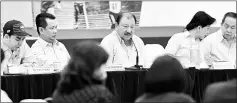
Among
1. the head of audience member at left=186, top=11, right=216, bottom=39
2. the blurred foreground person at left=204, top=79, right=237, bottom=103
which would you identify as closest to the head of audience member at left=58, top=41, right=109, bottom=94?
the blurred foreground person at left=204, top=79, right=237, bottom=103

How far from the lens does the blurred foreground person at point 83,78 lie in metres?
2.14

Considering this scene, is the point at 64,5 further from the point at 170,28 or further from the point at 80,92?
the point at 80,92

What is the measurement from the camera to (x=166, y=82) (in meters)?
1.98

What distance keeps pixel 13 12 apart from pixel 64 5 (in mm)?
640

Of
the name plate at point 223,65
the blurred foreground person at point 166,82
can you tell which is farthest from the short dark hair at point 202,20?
the blurred foreground person at point 166,82

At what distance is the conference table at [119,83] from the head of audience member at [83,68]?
4.05 ft

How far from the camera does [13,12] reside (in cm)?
551

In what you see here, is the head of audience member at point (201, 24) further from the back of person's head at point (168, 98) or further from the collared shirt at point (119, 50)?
the back of person's head at point (168, 98)

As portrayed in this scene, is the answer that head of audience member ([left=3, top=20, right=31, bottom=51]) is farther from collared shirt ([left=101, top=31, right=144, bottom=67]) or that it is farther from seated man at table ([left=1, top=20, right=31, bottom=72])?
collared shirt ([left=101, top=31, right=144, bottom=67])

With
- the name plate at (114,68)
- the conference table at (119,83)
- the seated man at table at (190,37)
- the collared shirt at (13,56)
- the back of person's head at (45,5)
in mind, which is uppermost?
the back of person's head at (45,5)

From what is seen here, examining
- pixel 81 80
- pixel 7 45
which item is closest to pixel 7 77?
pixel 7 45

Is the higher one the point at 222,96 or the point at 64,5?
the point at 64,5

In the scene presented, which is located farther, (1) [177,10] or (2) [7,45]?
(1) [177,10]

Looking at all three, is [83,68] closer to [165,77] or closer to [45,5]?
[165,77]
